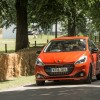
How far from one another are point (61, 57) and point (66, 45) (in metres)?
1.37

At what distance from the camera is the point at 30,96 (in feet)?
44.0

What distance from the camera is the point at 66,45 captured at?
17938 millimetres

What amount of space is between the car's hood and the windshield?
0.57 metres

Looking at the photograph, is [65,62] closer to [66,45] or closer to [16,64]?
[66,45]

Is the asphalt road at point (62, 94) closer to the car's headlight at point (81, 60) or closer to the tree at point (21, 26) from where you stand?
the car's headlight at point (81, 60)

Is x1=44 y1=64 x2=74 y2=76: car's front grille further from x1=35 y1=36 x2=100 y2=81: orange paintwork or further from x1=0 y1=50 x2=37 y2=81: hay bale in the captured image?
x1=0 y1=50 x2=37 y2=81: hay bale

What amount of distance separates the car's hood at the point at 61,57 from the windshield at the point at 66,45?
0.57 meters

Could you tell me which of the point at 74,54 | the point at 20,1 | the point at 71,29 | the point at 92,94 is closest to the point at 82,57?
the point at 74,54

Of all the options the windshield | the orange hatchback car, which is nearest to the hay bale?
the windshield

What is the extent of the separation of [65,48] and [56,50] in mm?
352

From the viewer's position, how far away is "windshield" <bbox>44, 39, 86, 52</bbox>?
17.6 metres

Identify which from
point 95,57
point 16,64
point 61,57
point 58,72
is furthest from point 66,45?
point 16,64

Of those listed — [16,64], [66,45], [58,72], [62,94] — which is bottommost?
[62,94]

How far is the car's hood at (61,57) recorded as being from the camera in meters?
16.5
